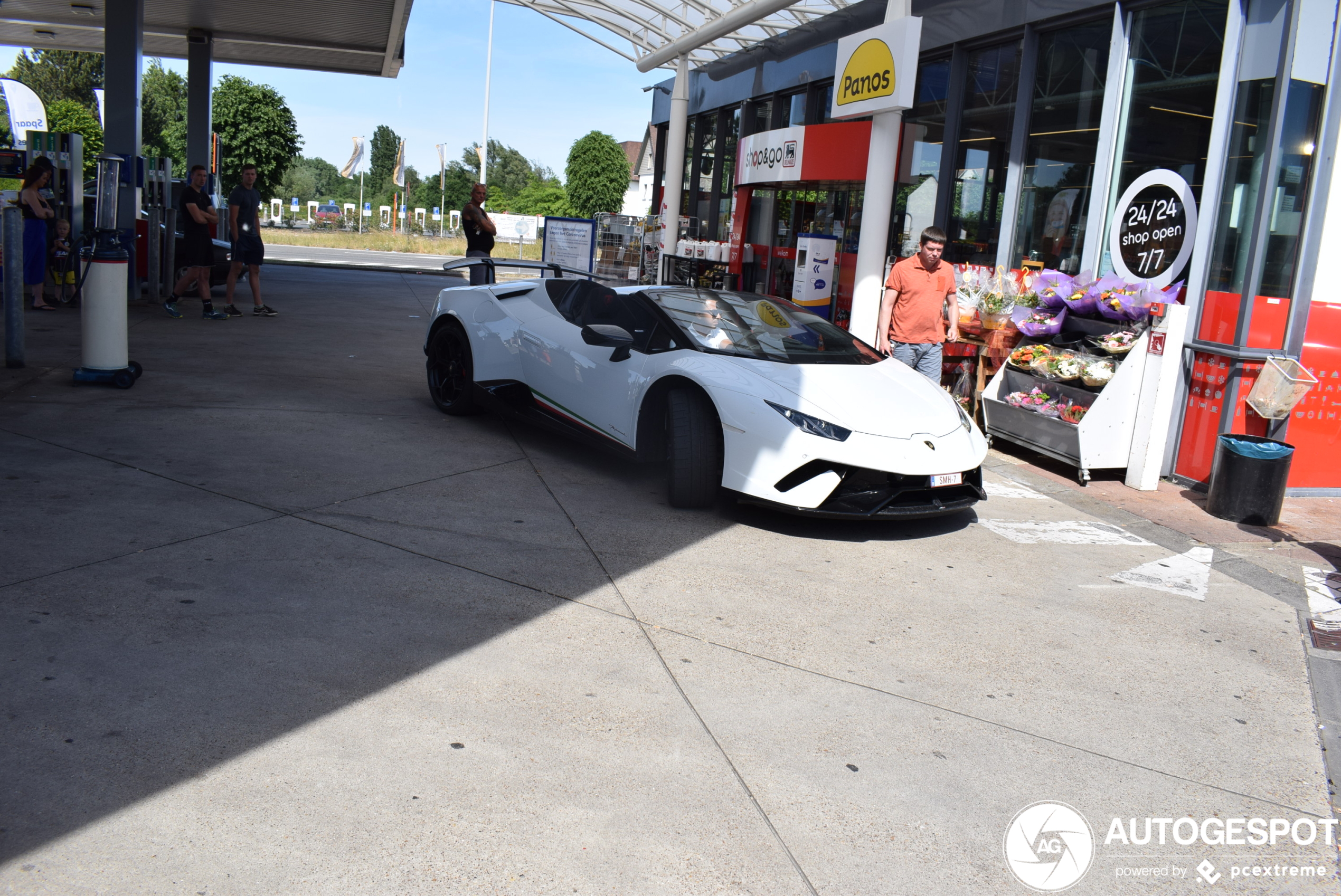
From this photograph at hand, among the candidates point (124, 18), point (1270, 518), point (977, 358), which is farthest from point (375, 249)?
point (1270, 518)

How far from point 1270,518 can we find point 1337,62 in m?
3.22

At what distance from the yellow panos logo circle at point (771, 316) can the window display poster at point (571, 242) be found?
11.1m

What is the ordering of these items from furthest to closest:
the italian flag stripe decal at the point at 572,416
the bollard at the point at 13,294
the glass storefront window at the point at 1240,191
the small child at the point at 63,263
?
the small child at the point at 63,263, the bollard at the point at 13,294, the glass storefront window at the point at 1240,191, the italian flag stripe decal at the point at 572,416

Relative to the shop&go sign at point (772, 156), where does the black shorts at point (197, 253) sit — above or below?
below

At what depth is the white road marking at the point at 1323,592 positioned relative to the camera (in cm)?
518

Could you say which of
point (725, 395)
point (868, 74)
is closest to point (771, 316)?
point (725, 395)

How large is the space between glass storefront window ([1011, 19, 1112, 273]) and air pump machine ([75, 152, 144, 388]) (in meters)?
8.42

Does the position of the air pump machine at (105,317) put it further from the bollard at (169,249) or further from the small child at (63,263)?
the bollard at (169,249)

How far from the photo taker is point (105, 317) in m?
7.63

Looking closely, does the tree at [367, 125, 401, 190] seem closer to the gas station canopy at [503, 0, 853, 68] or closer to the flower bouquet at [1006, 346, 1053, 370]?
the gas station canopy at [503, 0, 853, 68]

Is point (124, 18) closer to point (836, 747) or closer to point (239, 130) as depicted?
point (836, 747)

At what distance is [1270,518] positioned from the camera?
6691 millimetres

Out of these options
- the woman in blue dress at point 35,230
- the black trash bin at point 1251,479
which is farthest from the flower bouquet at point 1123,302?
the woman in blue dress at point 35,230

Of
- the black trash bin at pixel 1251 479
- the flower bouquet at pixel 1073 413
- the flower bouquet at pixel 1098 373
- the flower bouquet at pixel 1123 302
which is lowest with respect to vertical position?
the black trash bin at pixel 1251 479
